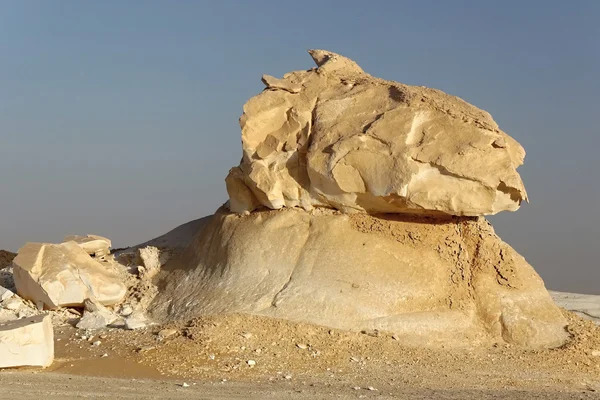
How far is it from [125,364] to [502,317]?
4.84 m

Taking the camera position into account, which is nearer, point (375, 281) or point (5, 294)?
point (375, 281)

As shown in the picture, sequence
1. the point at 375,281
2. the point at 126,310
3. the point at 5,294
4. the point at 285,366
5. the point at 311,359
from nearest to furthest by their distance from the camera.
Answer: the point at 285,366 < the point at 311,359 < the point at 375,281 < the point at 126,310 < the point at 5,294

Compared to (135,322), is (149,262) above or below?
above

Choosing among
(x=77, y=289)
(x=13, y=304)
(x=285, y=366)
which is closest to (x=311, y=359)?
(x=285, y=366)

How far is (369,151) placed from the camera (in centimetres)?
970

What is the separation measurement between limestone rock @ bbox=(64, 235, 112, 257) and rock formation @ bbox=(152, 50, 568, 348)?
7.05ft

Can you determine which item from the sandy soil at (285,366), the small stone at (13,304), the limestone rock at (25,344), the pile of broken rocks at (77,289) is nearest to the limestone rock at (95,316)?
the pile of broken rocks at (77,289)

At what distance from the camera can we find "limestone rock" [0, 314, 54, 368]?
26.3 ft

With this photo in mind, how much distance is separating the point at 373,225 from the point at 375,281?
77cm

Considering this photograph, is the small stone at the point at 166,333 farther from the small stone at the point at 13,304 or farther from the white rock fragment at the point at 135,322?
the small stone at the point at 13,304

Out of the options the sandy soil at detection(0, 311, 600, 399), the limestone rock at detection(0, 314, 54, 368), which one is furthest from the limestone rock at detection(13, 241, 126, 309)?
the limestone rock at detection(0, 314, 54, 368)

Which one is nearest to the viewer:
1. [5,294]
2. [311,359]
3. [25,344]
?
[25,344]

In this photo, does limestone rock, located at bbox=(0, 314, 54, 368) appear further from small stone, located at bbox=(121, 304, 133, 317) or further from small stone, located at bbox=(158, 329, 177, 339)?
small stone, located at bbox=(121, 304, 133, 317)

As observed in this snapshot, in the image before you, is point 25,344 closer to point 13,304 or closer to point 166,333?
point 166,333
